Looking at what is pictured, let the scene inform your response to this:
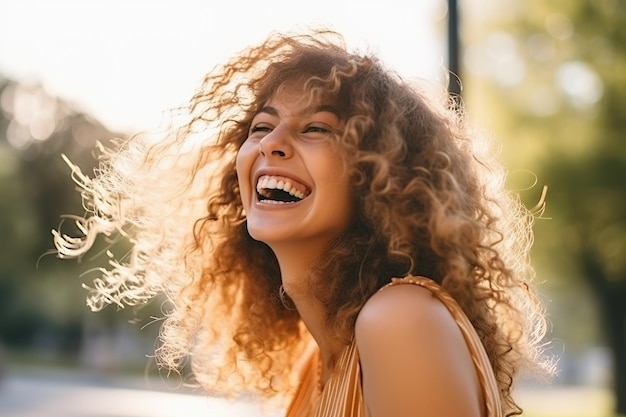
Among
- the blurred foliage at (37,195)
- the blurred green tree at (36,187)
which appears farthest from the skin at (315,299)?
the blurred green tree at (36,187)

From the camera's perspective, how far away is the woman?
203 cm

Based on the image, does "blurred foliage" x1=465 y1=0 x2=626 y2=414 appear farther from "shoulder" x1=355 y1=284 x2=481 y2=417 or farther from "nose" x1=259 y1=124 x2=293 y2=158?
"shoulder" x1=355 y1=284 x2=481 y2=417

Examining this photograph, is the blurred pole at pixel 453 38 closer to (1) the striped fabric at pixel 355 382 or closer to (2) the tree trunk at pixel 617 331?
(1) the striped fabric at pixel 355 382

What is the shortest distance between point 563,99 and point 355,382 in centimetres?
1389

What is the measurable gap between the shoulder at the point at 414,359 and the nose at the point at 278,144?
0.47 meters

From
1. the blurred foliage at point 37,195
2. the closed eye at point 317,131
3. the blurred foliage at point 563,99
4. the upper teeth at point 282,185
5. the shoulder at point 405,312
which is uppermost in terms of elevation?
the closed eye at point 317,131

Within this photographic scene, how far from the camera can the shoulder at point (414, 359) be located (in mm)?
1905

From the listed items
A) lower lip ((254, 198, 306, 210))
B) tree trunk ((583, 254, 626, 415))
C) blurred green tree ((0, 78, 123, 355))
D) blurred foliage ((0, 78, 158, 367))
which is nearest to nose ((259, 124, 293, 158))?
lower lip ((254, 198, 306, 210))

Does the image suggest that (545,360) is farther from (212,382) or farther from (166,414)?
(166,414)

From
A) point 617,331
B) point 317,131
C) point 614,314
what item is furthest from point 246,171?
point 617,331

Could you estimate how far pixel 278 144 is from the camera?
233 centimetres

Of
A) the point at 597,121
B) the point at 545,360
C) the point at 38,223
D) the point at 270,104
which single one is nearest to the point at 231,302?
the point at 270,104

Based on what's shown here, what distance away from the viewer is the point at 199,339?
3.08m

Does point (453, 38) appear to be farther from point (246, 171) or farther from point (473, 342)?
point (473, 342)
